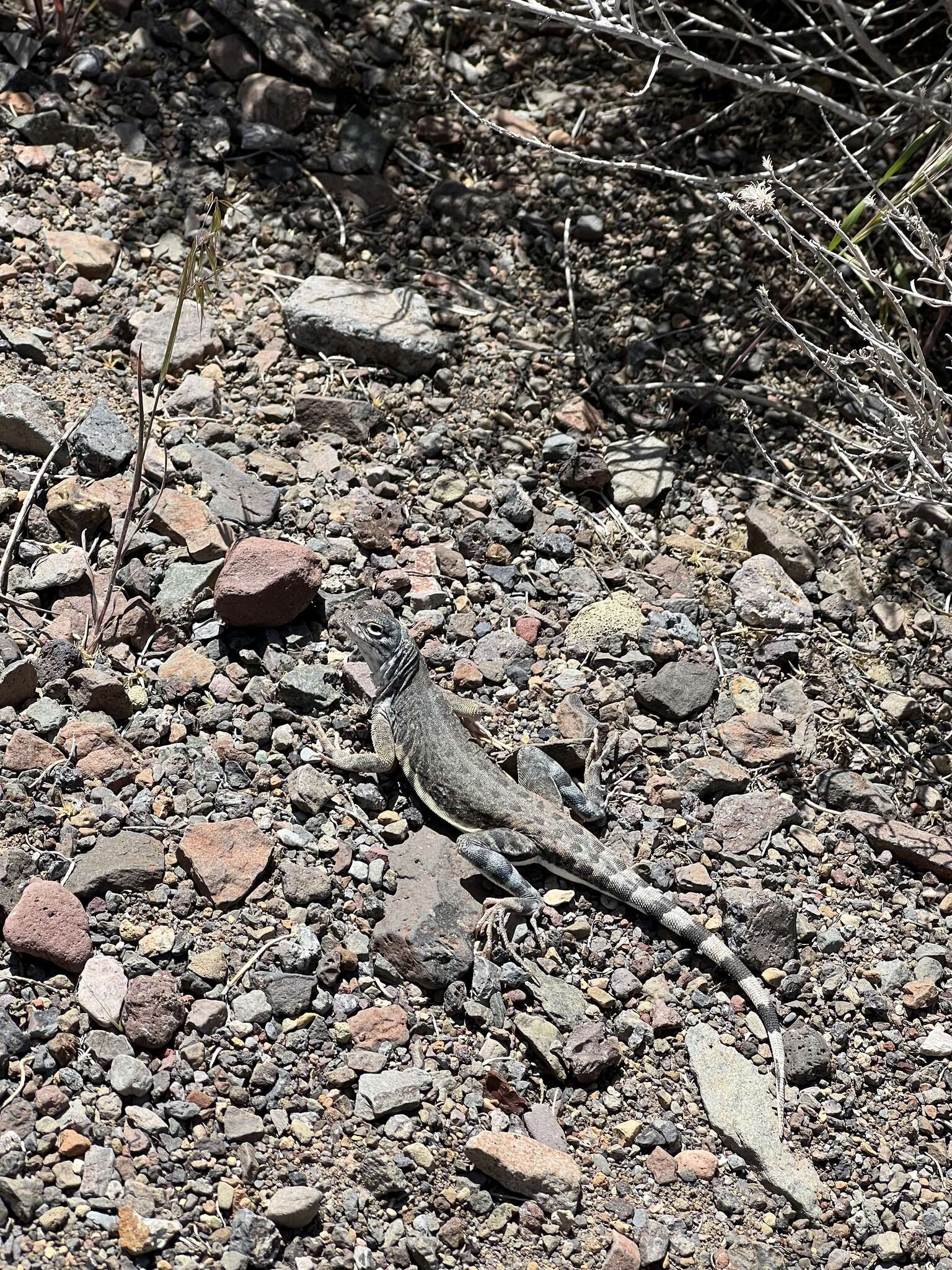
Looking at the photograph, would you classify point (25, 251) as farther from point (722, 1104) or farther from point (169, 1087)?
point (722, 1104)

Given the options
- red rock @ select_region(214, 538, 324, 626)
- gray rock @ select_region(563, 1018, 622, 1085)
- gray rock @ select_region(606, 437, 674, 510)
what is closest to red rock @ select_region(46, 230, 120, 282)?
red rock @ select_region(214, 538, 324, 626)

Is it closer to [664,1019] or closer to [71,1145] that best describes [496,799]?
[664,1019]

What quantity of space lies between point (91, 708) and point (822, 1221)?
2.88 m

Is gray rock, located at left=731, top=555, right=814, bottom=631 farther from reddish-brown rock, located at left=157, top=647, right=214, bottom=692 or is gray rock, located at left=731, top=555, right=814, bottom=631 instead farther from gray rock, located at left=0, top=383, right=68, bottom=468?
gray rock, located at left=0, top=383, right=68, bottom=468

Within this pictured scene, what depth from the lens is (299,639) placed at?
16.2 ft

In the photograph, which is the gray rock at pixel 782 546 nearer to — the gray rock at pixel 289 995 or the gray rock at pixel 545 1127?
the gray rock at pixel 545 1127

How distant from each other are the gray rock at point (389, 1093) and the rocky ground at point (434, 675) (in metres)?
0.01

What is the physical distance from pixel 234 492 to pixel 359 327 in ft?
3.66

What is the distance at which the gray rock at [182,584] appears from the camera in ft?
15.8

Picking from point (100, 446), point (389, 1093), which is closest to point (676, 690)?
point (389, 1093)

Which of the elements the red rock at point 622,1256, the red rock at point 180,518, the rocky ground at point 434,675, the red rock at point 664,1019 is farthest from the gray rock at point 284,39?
the red rock at point 622,1256

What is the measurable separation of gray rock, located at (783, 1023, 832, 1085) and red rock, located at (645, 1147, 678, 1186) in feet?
1.74

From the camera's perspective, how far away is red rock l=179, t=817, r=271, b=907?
4.00 m

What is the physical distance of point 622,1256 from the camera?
11.6ft
